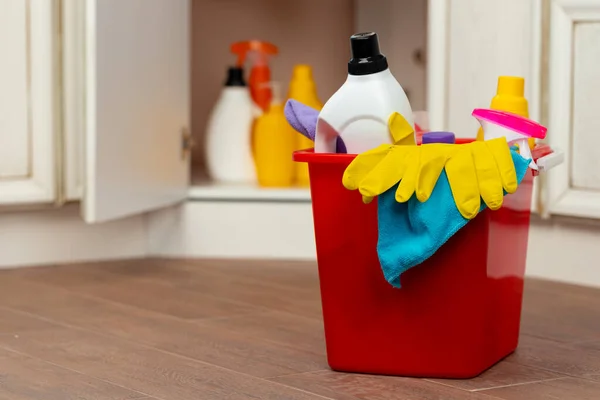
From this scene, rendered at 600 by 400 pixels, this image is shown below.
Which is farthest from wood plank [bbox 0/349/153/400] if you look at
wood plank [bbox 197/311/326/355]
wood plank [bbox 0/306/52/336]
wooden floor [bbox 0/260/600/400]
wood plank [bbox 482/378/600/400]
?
wood plank [bbox 482/378/600/400]

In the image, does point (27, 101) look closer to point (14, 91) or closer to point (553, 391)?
point (14, 91)

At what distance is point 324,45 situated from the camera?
2297 millimetres

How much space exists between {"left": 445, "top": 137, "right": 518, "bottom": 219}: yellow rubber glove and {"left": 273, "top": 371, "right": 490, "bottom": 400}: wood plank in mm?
185

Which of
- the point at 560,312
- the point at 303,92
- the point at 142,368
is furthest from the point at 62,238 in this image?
the point at 560,312

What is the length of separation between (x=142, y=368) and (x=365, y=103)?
37 centimetres

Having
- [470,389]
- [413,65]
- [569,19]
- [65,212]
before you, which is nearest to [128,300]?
[65,212]

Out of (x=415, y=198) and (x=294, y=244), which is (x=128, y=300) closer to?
(x=294, y=244)

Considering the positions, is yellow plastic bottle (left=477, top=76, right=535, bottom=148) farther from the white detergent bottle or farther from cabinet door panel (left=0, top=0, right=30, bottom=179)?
cabinet door panel (left=0, top=0, right=30, bottom=179)

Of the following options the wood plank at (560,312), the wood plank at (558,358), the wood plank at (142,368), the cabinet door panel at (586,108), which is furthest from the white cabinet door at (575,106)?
the wood plank at (142,368)

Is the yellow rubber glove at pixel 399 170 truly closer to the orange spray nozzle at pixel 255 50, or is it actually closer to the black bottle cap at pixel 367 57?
the black bottle cap at pixel 367 57

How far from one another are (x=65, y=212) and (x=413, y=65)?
884 mm

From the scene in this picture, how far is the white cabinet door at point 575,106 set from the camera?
1.50 meters

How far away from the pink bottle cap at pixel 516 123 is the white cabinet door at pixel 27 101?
A: 798 millimetres

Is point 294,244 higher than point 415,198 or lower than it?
lower
